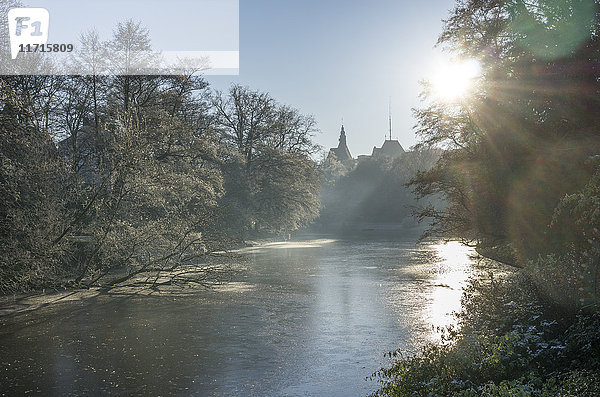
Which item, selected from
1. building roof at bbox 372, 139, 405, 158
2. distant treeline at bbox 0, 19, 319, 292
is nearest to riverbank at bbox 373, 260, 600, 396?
distant treeline at bbox 0, 19, 319, 292

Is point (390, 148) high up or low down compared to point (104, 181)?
up

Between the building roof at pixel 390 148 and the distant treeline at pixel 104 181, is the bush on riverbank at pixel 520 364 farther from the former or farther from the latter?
the building roof at pixel 390 148

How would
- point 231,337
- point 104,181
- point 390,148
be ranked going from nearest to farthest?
point 231,337
point 104,181
point 390,148

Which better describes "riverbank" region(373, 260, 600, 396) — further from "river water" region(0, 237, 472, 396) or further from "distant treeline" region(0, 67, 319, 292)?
"distant treeline" region(0, 67, 319, 292)

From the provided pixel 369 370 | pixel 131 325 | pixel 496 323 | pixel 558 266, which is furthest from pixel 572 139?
pixel 131 325

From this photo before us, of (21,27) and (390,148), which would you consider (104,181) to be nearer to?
(21,27)

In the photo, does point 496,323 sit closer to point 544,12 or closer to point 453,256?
point 544,12

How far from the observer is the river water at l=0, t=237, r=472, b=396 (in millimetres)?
10484

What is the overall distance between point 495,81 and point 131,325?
15870mm

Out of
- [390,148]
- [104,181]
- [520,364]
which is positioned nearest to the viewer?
[520,364]

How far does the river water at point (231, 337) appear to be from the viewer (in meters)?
10.5

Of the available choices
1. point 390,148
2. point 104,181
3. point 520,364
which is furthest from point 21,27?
point 390,148

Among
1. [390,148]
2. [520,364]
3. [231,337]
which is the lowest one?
[231,337]

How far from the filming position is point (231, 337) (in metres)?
13.9
